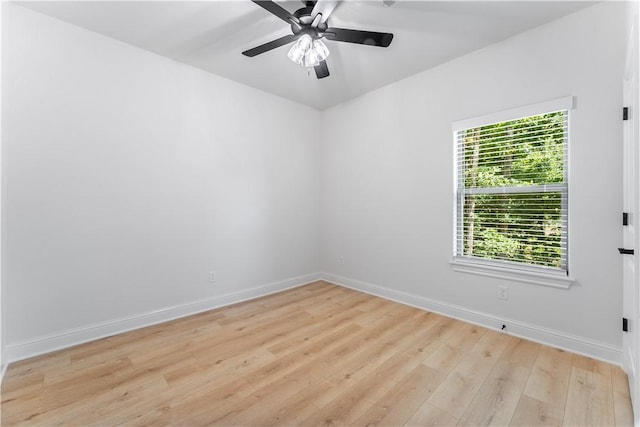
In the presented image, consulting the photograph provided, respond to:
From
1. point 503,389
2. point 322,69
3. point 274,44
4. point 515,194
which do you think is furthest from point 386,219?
point 274,44

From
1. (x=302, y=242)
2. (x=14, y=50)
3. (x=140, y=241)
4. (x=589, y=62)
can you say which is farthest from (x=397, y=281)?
(x=14, y=50)

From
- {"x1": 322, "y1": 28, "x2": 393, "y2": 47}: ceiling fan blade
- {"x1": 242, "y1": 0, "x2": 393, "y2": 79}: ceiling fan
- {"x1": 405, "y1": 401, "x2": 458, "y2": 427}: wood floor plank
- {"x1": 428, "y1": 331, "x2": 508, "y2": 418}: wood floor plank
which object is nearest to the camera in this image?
{"x1": 405, "y1": 401, "x2": 458, "y2": 427}: wood floor plank

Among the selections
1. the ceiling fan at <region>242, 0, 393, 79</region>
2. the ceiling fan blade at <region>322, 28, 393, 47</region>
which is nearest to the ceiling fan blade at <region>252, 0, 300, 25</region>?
the ceiling fan at <region>242, 0, 393, 79</region>

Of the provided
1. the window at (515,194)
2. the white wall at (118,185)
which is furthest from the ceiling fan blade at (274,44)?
the window at (515,194)

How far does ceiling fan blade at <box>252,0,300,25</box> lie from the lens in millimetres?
1648

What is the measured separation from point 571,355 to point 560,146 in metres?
1.69

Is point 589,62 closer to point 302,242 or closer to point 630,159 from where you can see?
point 630,159

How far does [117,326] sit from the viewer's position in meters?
2.55

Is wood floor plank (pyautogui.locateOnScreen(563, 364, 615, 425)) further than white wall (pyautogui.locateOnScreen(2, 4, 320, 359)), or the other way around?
→ white wall (pyautogui.locateOnScreen(2, 4, 320, 359))

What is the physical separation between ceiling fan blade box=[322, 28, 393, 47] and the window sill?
220 cm

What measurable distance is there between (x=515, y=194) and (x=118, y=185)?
3.72 meters

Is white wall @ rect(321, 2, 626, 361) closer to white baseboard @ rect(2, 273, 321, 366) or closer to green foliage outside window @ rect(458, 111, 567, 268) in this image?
green foliage outside window @ rect(458, 111, 567, 268)

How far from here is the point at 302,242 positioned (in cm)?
416

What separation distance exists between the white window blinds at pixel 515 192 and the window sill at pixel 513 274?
0.07 m
